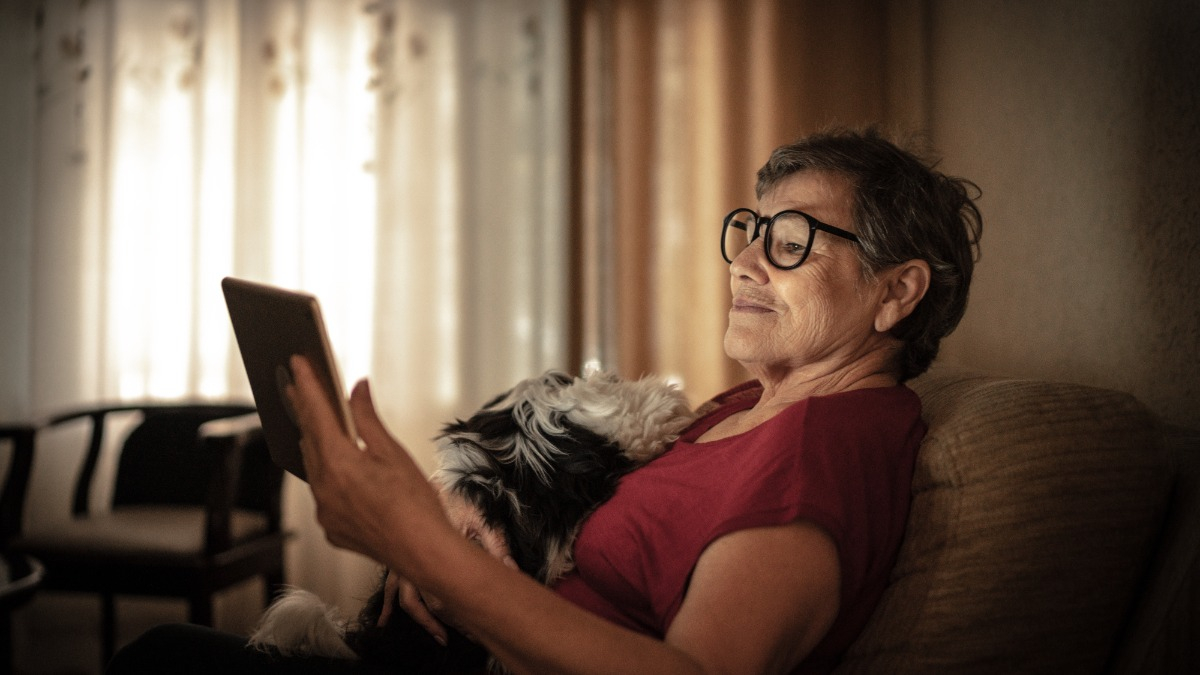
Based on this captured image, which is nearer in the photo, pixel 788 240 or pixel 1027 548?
pixel 1027 548

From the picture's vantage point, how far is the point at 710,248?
117 inches

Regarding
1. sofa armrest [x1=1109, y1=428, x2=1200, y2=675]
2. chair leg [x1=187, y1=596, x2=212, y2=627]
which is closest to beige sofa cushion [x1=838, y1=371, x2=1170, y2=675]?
sofa armrest [x1=1109, y1=428, x2=1200, y2=675]

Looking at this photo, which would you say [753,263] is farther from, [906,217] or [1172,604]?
[1172,604]

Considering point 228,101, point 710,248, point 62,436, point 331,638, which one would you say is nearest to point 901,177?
point 331,638

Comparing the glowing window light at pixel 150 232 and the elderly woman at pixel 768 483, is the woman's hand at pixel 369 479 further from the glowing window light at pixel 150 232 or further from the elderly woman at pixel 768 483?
the glowing window light at pixel 150 232

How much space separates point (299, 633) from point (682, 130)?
2256 millimetres

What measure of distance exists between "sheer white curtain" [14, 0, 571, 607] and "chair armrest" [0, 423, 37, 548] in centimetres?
74

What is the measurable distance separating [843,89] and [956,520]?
2.20 metres

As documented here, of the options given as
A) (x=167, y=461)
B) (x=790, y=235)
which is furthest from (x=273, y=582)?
(x=790, y=235)

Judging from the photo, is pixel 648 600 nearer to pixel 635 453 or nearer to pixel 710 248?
pixel 635 453

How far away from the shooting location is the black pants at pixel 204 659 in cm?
109

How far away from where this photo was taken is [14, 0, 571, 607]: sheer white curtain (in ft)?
10.2

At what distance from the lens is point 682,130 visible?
9.88 feet

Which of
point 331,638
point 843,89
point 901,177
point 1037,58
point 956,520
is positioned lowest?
point 331,638
